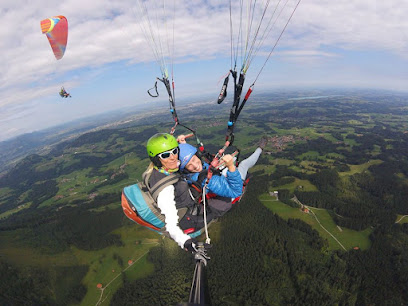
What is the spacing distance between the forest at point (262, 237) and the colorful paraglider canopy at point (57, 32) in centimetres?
1877

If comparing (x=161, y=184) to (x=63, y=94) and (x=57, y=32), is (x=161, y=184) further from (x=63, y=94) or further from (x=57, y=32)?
Result: (x=63, y=94)

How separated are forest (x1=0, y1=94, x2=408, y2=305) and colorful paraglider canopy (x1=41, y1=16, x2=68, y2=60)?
739 inches

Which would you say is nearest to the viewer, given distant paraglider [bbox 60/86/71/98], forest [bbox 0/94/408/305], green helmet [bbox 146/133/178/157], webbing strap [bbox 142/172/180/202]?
webbing strap [bbox 142/172/180/202]

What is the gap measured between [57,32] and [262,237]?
→ 165 ft

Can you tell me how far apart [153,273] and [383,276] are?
45.7 meters

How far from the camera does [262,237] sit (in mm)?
48812

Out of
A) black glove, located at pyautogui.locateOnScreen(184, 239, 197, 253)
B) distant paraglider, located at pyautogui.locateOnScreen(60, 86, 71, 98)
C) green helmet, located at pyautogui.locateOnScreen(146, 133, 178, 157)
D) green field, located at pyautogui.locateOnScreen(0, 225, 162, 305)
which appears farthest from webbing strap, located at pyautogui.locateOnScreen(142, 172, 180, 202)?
green field, located at pyautogui.locateOnScreen(0, 225, 162, 305)

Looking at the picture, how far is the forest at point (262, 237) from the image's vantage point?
129ft

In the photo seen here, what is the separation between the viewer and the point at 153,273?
43.5m

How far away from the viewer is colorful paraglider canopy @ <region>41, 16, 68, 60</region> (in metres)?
14.1

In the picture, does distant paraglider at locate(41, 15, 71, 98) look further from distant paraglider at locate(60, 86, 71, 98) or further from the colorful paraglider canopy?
distant paraglider at locate(60, 86, 71, 98)

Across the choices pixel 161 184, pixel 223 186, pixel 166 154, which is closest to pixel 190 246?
pixel 161 184

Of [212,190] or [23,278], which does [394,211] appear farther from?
[23,278]

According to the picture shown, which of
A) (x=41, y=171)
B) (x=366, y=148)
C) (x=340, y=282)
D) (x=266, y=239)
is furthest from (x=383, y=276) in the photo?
(x=41, y=171)
